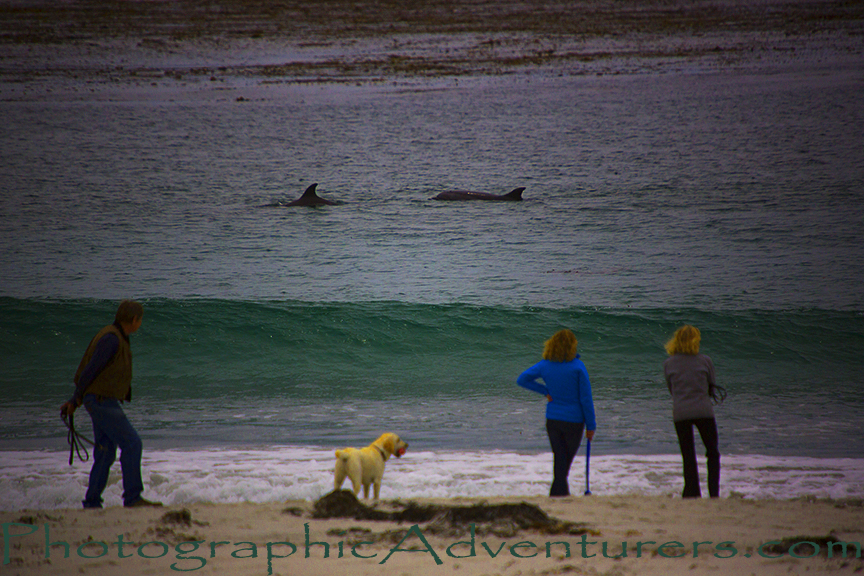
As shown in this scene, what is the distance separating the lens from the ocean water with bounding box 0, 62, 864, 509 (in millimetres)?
5672

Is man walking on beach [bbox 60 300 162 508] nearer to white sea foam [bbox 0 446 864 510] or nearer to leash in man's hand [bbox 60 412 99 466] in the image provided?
leash in man's hand [bbox 60 412 99 466]

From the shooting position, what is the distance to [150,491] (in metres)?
4.32

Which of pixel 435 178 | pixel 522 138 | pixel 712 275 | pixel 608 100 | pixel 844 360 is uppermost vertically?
pixel 608 100

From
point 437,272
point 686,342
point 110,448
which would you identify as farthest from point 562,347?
point 437,272

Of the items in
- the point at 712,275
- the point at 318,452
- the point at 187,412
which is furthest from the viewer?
the point at 712,275

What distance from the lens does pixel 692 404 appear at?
415 centimetres

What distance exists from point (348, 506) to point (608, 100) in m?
27.2

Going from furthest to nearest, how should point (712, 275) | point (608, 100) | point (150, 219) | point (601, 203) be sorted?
point (608, 100), point (601, 203), point (150, 219), point (712, 275)

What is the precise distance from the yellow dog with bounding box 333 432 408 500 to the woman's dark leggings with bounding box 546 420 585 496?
2.96ft

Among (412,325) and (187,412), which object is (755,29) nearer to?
(412,325)

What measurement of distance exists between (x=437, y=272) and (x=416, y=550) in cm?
1209

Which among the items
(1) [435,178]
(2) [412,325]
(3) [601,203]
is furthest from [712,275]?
(1) [435,178]

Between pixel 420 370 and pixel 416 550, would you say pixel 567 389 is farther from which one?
pixel 420 370

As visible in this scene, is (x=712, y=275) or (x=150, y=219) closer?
(x=712, y=275)
